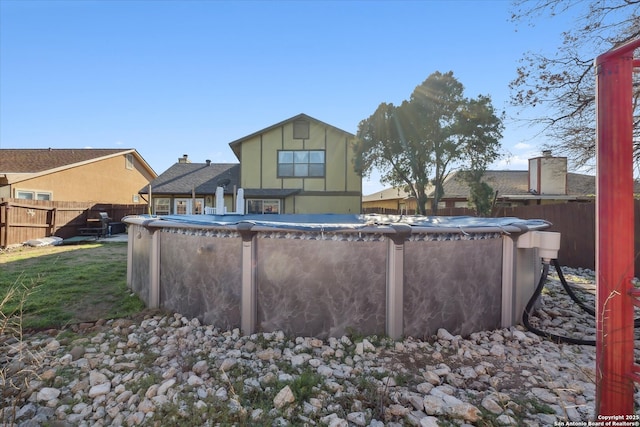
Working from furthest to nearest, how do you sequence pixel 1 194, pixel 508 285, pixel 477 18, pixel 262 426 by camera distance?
pixel 1 194
pixel 477 18
pixel 508 285
pixel 262 426

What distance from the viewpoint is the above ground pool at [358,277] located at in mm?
2914

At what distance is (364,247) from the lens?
291 cm

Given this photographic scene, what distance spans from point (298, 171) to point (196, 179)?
5.91 meters

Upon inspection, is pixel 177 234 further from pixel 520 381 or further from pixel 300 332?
pixel 520 381

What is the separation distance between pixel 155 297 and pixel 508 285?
4305 millimetres

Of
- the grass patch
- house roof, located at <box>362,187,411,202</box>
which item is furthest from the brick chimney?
the grass patch

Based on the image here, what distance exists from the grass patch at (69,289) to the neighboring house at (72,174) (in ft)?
28.8

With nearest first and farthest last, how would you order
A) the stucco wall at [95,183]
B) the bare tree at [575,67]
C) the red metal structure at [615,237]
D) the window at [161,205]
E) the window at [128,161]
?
the red metal structure at [615,237] → the bare tree at [575,67] → the stucco wall at [95,183] → the window at [161,205] → the window at [128,161]

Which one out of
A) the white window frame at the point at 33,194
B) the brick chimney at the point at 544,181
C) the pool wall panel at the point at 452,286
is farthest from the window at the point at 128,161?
the brick chimney at the point at 544,181

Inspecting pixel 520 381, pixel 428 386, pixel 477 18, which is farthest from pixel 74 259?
pixel 477 18

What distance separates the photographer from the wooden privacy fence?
31.2 feet

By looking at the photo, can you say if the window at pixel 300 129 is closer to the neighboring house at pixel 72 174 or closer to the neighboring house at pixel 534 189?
the neighboring house at pixel 534 189

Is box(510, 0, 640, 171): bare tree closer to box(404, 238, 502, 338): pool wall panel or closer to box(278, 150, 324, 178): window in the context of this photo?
box(404, 238, 502, 338): pool wall panel

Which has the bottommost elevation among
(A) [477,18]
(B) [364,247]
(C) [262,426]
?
(C) [262,426]
